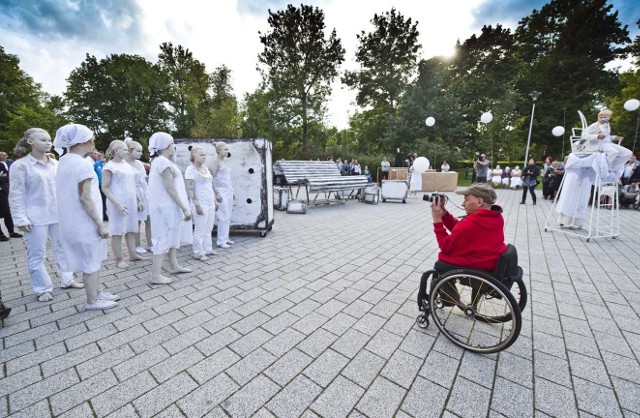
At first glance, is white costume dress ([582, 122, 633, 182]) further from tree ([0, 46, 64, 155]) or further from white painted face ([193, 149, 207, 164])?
tree ([0, 46, 64, 155])

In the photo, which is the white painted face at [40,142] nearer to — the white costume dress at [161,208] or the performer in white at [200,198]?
the white costume dress at [161,208]

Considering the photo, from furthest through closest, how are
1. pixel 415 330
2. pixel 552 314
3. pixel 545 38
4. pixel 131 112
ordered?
pixel 545 38 → pixel 131 112 → pixel 552 314 → pixel 415 330

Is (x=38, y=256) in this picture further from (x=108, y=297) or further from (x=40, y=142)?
(x=40, y=142)

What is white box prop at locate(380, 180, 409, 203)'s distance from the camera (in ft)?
39.0

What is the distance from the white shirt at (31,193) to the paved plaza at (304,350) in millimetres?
1014

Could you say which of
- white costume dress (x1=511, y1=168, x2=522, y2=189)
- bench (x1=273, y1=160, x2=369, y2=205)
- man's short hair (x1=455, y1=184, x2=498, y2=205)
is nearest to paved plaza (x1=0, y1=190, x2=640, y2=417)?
man's short hair (x1=455, y1=184, x2=498, y2=205)

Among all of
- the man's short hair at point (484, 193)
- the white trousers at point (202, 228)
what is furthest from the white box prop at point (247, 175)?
the man's short hair at point (484, 193)

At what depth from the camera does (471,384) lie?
1964 mm

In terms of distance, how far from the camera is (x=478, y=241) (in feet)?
7.30

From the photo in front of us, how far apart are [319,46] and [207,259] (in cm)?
2773

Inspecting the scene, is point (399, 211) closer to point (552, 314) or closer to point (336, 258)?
point (336, 258)

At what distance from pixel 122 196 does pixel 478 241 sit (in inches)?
203

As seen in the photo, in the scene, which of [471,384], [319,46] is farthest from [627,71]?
[471,384]

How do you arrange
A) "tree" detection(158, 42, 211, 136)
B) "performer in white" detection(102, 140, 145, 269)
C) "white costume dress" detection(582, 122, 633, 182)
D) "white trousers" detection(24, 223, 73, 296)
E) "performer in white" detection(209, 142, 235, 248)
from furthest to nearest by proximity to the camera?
"tree" detection(158, 42, 211, 136)
"white costume dress" detection(582, 122, 633, 182)
"performer in white" detection(209, 142, 235, 248)
"performer in white" detection(102, 140, 145, 269)
"white trousers" detection(24, 223, 73, 296)
